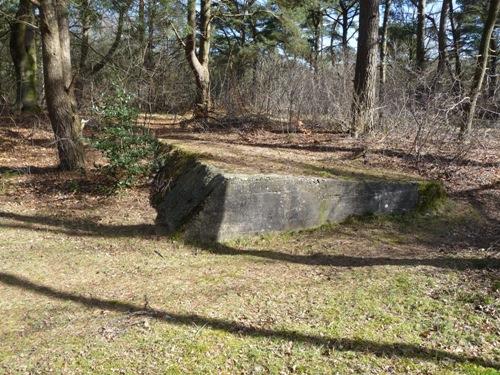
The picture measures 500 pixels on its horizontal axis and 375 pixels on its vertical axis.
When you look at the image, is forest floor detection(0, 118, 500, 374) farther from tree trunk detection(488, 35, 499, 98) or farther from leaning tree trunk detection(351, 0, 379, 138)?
tree trunk detection(488, 35, 499, 98)

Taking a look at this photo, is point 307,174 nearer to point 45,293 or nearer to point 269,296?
point 269,296

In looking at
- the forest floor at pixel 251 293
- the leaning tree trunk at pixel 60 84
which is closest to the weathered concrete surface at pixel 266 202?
the forest floor at pixel 251 293

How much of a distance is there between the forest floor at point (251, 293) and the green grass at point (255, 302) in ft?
0.04

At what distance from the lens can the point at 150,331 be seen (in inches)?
141

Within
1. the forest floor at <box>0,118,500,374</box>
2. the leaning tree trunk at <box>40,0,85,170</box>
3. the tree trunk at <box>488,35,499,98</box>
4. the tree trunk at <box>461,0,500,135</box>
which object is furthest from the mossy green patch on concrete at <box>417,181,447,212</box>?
the leaning tree trunk at <box>40,0,85,170</box>

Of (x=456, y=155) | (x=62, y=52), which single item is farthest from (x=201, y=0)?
(x=456, y=155)

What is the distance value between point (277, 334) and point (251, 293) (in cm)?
68

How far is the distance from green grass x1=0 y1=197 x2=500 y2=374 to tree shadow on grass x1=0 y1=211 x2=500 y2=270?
2 centimetres

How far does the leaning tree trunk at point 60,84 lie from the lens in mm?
7277

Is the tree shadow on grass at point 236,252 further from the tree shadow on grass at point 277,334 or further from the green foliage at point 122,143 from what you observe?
the tree shadow on grass at point 277,334

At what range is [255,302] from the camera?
405 centimetres

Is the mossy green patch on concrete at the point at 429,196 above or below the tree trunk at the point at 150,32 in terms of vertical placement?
below

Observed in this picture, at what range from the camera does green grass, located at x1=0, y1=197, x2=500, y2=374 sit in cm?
327

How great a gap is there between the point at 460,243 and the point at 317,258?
1.71 metres
